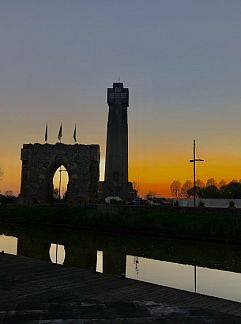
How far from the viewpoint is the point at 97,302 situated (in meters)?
9.50

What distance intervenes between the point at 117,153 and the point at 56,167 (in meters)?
11.7

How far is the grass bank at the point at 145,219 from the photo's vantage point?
101ft

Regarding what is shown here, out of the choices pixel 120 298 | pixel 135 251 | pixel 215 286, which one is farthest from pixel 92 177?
pixel 120 298

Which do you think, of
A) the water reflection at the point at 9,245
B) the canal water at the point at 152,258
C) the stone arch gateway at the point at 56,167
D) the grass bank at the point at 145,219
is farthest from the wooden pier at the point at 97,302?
the stone arch gateway at the point at 56,167

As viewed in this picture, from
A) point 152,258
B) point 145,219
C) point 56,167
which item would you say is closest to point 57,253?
point 152,258

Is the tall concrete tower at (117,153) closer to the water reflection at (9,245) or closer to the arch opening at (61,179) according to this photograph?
the arch opening at (61,179)

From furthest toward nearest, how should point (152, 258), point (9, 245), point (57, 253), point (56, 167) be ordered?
point (56, 167), point (9, 245), point (57, 253), point (152, 258)

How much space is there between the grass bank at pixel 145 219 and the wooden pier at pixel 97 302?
19.4m

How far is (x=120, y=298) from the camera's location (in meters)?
10.0

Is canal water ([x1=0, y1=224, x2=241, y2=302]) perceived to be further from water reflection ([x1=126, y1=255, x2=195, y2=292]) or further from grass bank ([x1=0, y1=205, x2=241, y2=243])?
grass bank ([x1=0, y1=205, x2=241, y2=243])

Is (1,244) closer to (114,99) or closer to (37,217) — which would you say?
(37,217)

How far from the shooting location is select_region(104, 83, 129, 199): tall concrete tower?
68.1 meters

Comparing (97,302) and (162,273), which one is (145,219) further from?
(97,302)

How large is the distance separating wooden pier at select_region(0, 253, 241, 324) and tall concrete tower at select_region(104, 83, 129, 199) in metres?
54.9
